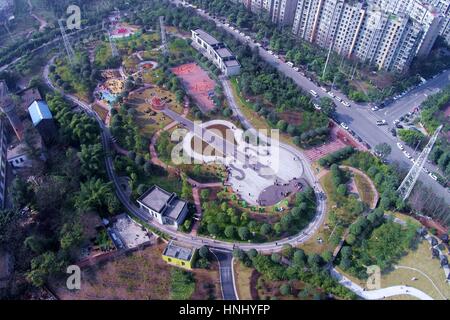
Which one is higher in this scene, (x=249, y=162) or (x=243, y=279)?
(x=249, y=162)

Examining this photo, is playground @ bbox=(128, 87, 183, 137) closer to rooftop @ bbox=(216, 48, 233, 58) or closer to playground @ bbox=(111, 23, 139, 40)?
rooftop @ bbox=(216, 48, 233, 58)

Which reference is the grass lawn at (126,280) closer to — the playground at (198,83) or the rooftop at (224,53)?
the playground at (198,83)

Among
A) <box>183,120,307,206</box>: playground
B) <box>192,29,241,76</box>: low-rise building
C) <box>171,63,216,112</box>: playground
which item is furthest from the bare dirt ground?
<box>192,29,241,76</box>: low-rise building

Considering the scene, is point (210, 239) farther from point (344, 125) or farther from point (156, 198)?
point (344, 125)

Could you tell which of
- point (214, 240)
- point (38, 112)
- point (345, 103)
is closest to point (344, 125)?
point (345, 103)

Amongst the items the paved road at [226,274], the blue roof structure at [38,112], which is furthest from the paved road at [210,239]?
the blue roof structure at [38,112]

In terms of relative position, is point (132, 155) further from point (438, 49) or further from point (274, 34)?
point (438, 49)

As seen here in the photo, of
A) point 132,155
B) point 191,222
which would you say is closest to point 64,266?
point 191,222
